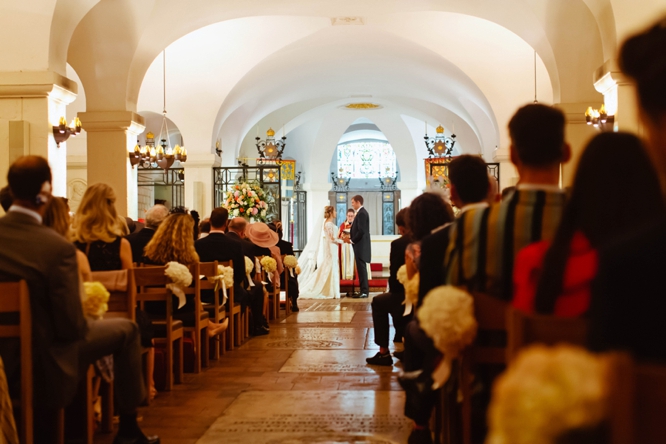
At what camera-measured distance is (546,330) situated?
1588 mm

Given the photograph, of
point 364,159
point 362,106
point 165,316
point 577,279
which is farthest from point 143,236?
point 364,159

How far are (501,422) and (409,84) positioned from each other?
1741 centimetres

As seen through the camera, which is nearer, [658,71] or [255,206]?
[658,71]

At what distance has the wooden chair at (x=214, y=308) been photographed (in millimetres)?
6008

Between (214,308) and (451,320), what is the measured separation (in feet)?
14.5

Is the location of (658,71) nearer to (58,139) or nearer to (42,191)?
(42,191)

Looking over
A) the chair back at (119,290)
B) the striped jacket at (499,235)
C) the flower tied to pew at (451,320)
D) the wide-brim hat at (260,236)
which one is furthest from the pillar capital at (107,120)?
the flower tied to pew at (451,320)

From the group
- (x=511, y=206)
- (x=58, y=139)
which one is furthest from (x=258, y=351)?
(x=511, y=206)

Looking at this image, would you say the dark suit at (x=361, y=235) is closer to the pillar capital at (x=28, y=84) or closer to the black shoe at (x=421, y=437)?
the pillar capital at (x=28, y=84)

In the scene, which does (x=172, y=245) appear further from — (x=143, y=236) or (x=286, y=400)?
(x=286, y=400)

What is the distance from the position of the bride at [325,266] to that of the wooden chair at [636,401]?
12.1 m

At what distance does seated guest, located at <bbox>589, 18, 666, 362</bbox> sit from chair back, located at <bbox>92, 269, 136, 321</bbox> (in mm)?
3425

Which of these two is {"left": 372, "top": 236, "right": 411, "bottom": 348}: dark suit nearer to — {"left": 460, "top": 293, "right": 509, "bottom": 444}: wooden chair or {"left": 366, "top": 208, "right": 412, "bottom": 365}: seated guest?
{"left": 366, "top": 208, "right": 412, "bottom": 365}: seated guest

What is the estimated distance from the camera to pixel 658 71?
41.8 inches
